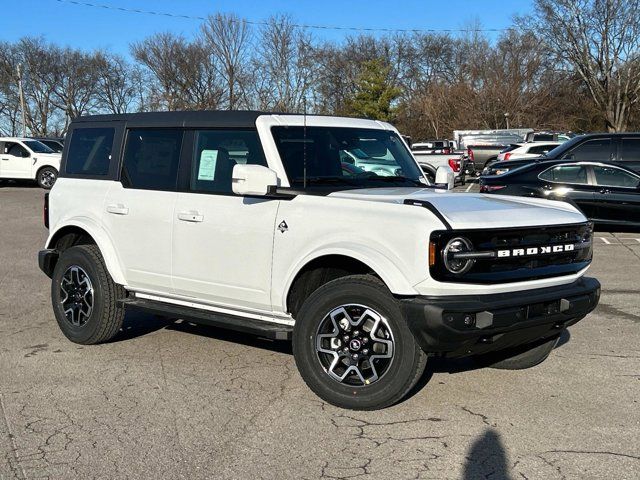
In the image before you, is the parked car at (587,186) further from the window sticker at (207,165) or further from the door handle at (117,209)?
the door handle at (117,209)

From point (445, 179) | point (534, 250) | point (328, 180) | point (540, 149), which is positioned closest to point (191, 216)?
point (328, 180)

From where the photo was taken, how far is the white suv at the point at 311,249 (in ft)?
14.4

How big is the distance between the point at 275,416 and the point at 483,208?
5.95 ft

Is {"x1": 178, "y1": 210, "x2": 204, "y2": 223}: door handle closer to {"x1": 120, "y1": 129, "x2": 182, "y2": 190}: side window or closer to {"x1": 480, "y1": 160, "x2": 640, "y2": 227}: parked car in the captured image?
{"x1": 120, "y1": 129, "x2": 182, "y2": 190}: side window

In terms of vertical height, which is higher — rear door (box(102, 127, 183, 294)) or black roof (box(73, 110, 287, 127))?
black roof (box(73, 110, 287, 127))

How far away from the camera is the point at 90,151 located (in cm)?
645

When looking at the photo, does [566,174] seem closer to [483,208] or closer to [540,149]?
[483,208]

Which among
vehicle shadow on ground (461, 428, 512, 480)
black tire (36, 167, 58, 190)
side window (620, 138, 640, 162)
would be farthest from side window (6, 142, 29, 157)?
vehicle shadow on ground (461, 428, 512, 480)

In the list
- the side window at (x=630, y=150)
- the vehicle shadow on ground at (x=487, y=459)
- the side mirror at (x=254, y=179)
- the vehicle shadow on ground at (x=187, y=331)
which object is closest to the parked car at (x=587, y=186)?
the side window at (x=630, y=150)

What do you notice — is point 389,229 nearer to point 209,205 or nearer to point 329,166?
point 329,166

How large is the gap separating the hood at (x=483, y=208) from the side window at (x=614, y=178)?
9044 millimetres

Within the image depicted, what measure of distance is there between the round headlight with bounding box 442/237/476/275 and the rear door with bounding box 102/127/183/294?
90.0 inches

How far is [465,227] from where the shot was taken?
4.29m

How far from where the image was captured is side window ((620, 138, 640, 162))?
15328 millimetres
